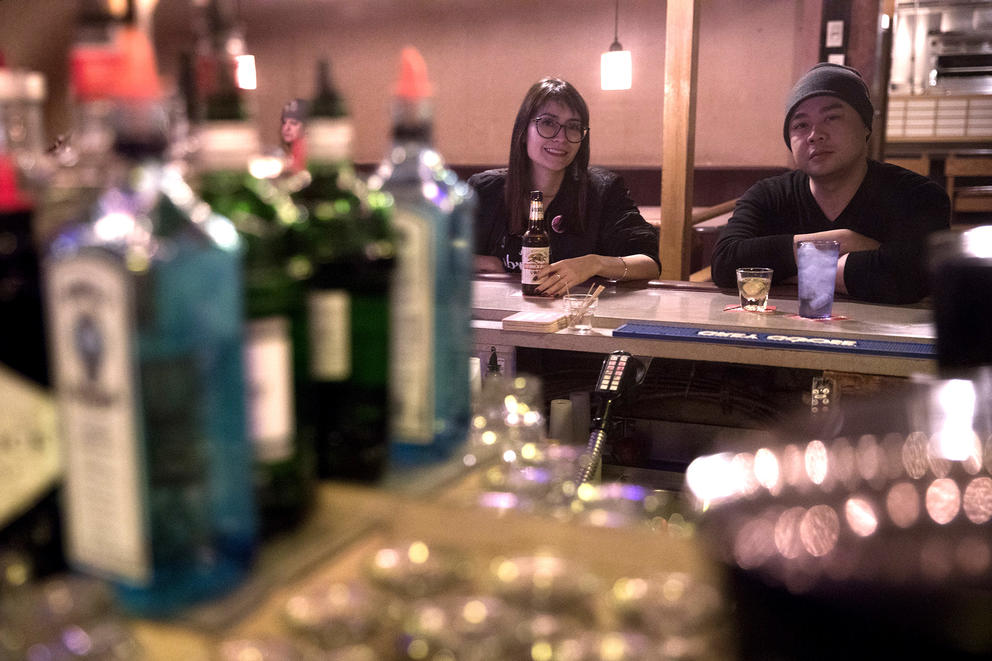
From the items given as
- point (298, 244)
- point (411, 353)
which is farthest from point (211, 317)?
point (411, 353)

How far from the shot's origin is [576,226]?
378 centimetres

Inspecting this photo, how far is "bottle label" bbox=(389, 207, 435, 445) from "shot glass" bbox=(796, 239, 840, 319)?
184cm

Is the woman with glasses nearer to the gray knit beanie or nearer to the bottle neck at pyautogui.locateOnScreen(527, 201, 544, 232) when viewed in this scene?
the bottle neck at pyautogui.locateOnScreen(527, 201, 544, 232)

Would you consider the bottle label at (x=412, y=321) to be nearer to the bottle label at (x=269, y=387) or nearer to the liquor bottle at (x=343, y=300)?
the liquor bottle at (x=343, y=300)

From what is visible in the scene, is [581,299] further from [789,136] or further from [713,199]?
[713,199]

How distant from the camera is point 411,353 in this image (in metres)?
0.91

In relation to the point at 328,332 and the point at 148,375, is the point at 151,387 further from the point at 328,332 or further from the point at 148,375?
the point at 328,332

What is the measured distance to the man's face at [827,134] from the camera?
11.1ft

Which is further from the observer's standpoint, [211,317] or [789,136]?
[789,136]

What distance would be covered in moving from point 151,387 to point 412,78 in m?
0.40

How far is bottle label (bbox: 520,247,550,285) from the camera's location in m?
2.89

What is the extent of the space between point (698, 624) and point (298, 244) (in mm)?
462

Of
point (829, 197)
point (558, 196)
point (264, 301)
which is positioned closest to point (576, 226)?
point (558, 196)

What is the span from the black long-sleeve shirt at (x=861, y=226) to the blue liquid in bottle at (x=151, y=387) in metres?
2.54
